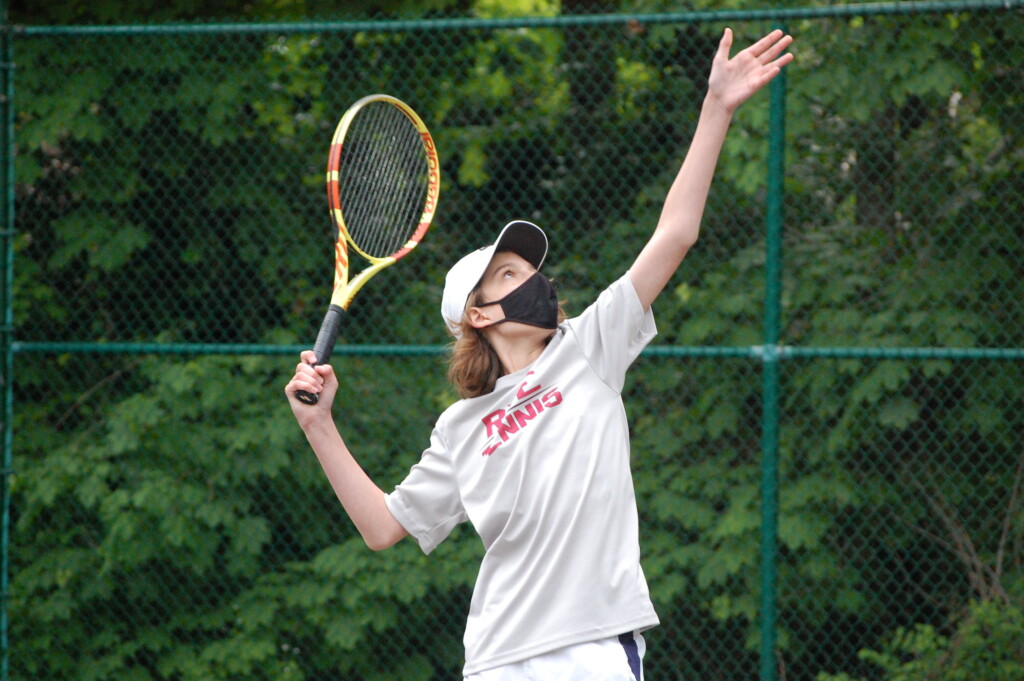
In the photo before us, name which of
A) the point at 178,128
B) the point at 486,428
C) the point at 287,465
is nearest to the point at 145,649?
the point at 287,465

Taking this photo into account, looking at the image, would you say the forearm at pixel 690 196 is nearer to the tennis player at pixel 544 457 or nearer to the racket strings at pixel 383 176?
the tennis player at pixel 544 457

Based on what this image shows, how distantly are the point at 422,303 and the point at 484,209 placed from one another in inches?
19.8

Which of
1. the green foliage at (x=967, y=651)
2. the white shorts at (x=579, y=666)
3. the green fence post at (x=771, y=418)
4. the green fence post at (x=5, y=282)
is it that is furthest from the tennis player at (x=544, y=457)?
the green fence post at (x=5, y=282)

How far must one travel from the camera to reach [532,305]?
2.61 meters

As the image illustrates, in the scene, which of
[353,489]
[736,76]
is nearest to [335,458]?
[353,489]

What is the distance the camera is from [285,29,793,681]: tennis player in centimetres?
240

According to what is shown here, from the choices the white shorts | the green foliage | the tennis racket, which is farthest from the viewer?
the green foliage

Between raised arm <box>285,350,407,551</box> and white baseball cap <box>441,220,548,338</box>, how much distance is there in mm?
311

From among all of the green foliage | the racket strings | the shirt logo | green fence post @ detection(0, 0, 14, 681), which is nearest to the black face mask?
the shirt logo

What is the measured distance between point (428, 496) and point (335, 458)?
22 centimetres

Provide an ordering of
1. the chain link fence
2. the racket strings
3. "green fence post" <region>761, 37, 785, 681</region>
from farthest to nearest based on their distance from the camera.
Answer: the chain link fence
"green fence post" <region>761, 37, 785, 681</region>
the racket strings

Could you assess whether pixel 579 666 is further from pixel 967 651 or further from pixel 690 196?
pixel 967 651

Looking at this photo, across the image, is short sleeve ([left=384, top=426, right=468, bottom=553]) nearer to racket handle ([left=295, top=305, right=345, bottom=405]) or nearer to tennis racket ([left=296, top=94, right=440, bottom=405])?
racket handle ([left=295, top=305, right=345, bottom=405])

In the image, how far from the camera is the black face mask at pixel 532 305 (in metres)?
2.61
